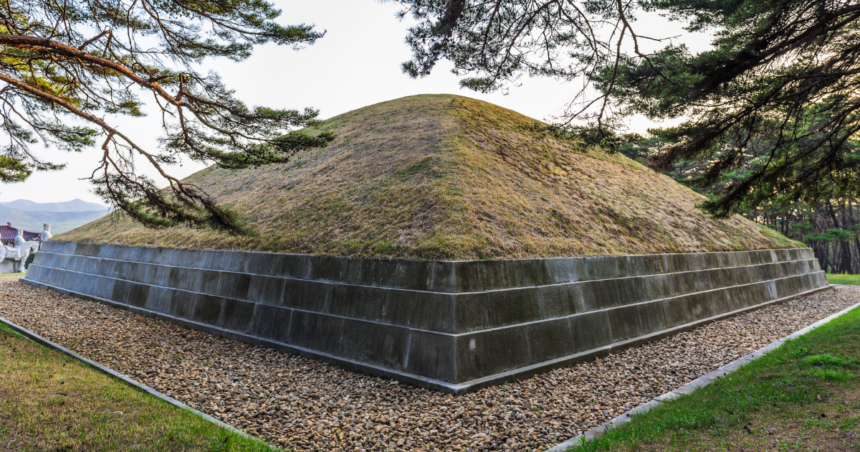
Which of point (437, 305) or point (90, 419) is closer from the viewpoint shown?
point (90, 419)

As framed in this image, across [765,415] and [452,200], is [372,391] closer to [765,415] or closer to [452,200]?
[452,200]

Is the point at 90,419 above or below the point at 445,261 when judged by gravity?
below

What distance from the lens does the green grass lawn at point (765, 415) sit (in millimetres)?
3449

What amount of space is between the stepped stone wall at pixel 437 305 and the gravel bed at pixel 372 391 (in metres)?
0.29

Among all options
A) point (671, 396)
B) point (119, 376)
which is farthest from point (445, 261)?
point (119, 376)

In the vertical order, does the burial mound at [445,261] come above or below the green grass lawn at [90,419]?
above

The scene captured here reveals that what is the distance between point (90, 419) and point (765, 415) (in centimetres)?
647

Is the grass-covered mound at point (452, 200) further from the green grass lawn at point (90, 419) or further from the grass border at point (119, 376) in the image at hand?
the green grass lawn at point (90, 419)

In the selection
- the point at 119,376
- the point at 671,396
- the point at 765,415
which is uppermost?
the point at 765,415

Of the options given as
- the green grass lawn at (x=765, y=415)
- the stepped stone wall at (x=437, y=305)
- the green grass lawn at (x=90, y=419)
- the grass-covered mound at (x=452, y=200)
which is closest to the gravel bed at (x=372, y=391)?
the stepped stone wall at (x=437, y=305)

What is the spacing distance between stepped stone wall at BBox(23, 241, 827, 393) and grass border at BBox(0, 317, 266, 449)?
1.91 m

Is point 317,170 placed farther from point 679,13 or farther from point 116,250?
point 679,13

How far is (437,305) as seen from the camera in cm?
547

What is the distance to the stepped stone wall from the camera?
17.9 ft
